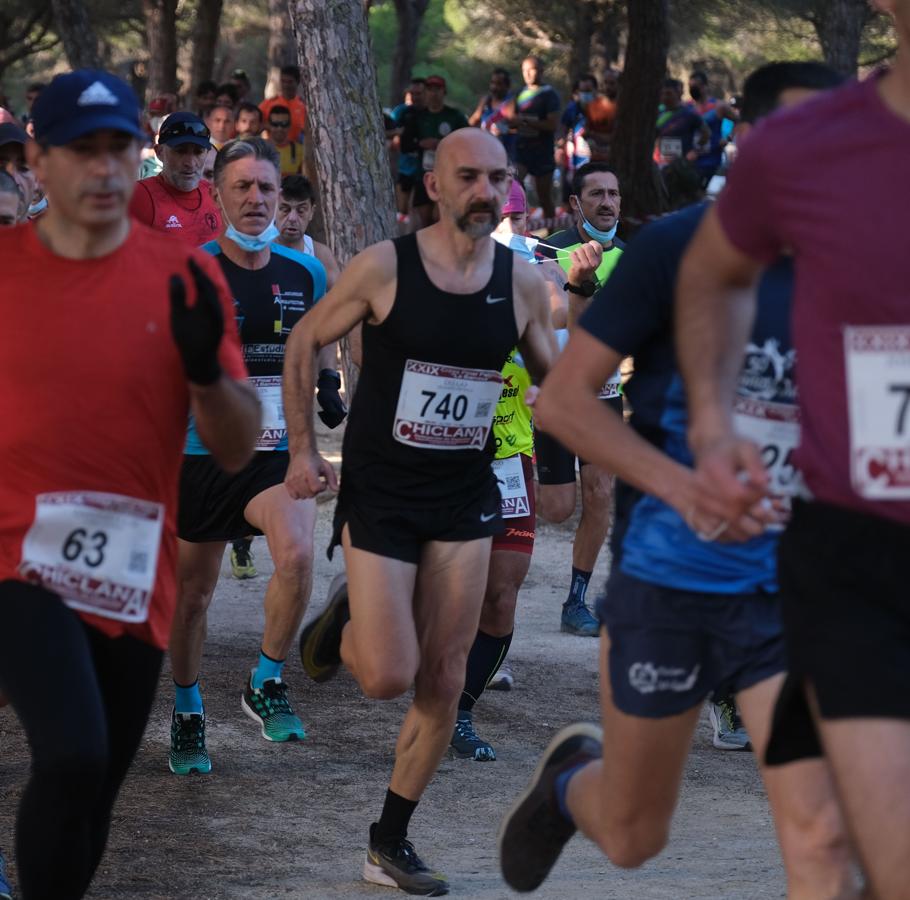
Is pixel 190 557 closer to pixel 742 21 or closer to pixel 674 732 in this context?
pixel 674 732

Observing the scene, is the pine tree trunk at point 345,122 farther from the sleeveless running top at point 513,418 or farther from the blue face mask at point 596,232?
the sleeveless running top at point 513,418

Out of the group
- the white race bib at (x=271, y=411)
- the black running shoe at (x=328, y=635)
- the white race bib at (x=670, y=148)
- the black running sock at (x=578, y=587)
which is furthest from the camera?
the white race bib at (x=670, y=148)

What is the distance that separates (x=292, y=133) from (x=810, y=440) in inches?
712

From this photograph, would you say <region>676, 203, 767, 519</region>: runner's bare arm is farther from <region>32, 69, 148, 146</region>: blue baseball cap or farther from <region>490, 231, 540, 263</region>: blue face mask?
<region>490, 231, 540, 263</region>: blue face mask

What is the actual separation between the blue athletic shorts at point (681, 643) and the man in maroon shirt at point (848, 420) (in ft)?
2.99

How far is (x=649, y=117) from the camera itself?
66.1 ft

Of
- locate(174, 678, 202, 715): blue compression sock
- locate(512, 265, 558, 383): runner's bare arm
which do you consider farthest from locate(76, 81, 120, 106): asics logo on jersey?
locate(174, 678, 202, 715): blue compression sock

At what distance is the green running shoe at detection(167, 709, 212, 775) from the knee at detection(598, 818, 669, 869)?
2615mm

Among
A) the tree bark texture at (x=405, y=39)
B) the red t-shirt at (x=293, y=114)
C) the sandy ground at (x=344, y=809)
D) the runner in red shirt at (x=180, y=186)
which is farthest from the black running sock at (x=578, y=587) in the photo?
the tree bark texture at (x=405, y=39)

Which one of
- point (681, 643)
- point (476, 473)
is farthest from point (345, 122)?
point (681, 643)

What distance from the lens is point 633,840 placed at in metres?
4.16

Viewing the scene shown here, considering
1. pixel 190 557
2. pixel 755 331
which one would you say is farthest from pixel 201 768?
pixel 755 331

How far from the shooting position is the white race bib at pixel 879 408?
9.28ft

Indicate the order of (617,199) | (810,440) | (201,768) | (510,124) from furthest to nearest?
(510,124) → (617,199) → (201,768) → (810,440)
